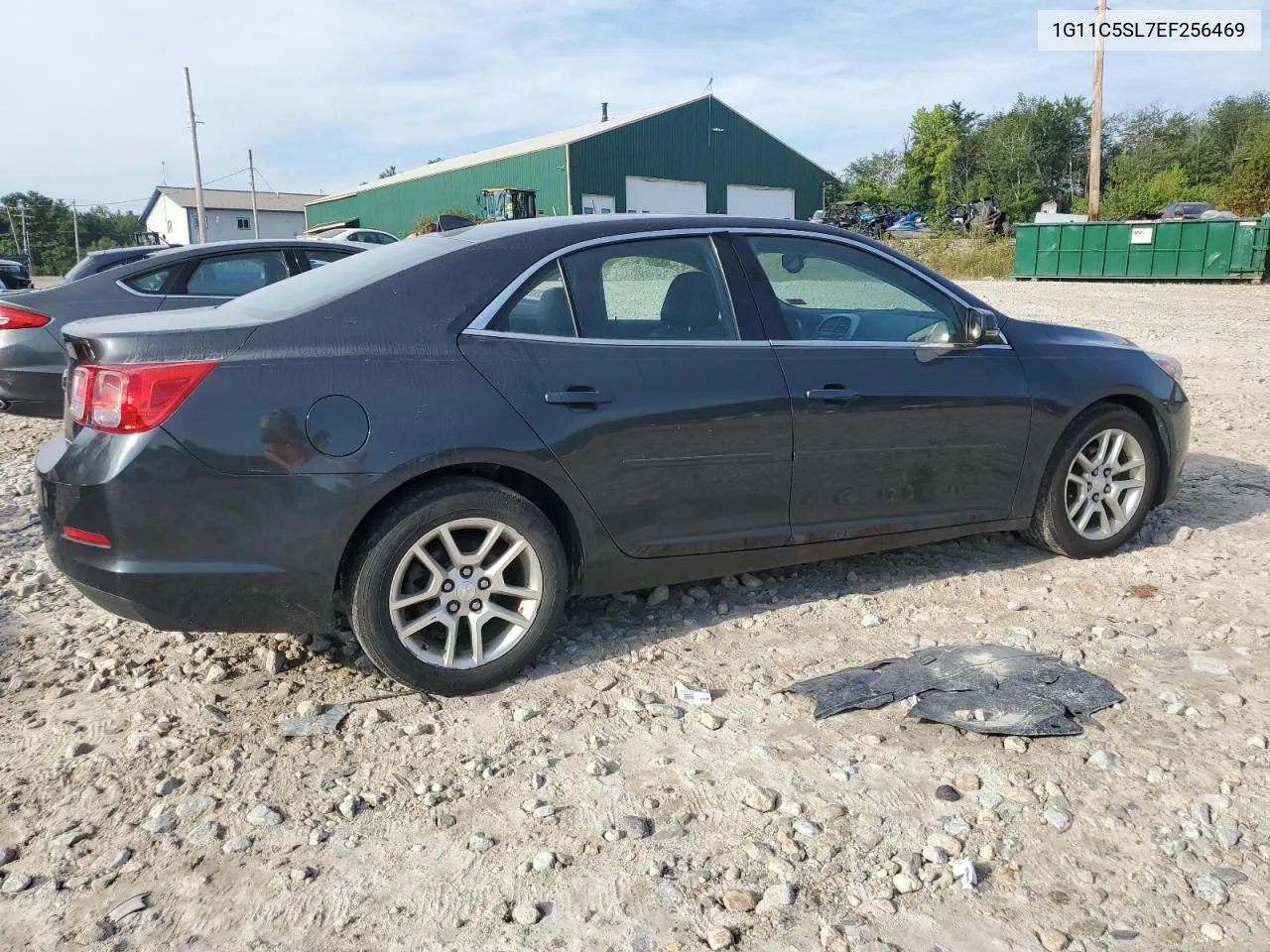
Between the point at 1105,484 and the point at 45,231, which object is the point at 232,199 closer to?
the point at 45,231

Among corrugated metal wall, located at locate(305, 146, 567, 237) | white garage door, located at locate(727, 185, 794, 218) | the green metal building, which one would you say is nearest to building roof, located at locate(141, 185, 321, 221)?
→ corrugated metal wall, located at locate(305, 146, 567, 237)

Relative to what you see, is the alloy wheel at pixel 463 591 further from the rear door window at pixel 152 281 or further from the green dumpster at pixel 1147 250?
the green dumpster at pixel 1147 250

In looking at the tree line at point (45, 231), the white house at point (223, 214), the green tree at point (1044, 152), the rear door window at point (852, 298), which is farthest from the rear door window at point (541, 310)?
the tree line at point (45, 231)

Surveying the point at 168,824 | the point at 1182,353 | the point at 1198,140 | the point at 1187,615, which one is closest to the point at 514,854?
the point at 168,824

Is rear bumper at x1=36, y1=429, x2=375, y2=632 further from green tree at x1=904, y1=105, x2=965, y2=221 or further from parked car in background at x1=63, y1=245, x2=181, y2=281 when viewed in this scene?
green tree at x1=904, y1=105, x2=965, y2=221

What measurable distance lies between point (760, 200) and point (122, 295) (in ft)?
132

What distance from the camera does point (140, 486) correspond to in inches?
120

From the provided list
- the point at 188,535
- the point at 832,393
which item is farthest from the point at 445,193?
the point at 188,535

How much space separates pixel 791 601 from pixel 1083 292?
22031mm

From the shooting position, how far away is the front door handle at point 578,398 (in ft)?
11.4

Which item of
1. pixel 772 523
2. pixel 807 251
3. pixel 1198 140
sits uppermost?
pixel 1198 140

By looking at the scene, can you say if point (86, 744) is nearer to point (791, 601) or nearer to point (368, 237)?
point (791, 601)

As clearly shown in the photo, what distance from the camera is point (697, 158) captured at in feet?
141

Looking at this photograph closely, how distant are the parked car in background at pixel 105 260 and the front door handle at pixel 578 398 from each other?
18.6 ft
